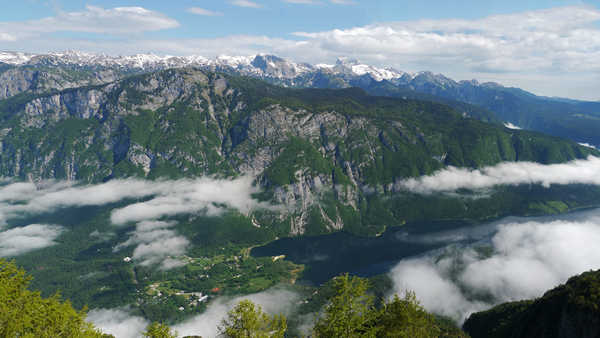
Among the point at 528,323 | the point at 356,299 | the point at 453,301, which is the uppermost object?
the point at 356,299

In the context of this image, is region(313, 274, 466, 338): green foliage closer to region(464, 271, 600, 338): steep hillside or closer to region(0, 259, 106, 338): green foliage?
region(0, 259, 106, 338): green foliage

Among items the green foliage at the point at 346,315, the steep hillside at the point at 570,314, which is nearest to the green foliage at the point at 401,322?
the green foliage at the point at 346,315

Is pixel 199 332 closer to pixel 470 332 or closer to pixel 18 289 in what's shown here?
pixel 470 332

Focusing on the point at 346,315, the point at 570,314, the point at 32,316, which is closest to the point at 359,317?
the point at 346,315

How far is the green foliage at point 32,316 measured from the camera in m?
39.2

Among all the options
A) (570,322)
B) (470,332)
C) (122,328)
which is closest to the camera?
(570,322)

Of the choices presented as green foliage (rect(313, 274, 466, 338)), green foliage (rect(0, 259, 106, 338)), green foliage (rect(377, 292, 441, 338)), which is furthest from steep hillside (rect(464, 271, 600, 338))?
green foliage (rect(0, 259, 106, 338))

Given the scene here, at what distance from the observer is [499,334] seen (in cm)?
11525

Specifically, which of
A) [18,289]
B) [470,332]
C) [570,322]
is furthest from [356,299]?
[470,332]

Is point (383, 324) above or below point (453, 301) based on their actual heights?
above

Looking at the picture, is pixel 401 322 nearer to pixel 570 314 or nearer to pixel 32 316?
pixel 570 314

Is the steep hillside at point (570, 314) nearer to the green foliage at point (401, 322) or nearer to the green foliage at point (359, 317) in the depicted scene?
the green foliage at point (401, 322)

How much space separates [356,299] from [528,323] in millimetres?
73675

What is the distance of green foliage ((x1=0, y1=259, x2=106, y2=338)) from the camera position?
128 feet
